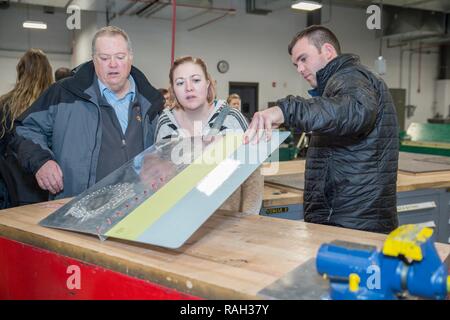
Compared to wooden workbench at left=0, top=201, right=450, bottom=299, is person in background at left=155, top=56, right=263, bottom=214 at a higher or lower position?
higher

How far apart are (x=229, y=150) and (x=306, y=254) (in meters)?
0.34

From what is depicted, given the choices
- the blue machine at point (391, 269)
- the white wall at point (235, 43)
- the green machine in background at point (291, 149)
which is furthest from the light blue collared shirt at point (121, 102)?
the white wall at point (235, 43)

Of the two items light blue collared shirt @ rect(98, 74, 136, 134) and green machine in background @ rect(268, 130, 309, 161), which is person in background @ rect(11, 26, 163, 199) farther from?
green machine in background @ rect(268, 130, 309, 161)

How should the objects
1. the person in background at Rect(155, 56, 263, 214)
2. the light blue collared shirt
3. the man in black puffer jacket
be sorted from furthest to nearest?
the light blue collared shirt
the person in background at Rect(155, 56, 263, 214)
the man in black puffer jacket

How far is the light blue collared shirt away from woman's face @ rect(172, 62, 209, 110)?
0.82 ft

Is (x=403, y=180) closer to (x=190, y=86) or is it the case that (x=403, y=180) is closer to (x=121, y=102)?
(x=190, y=86)

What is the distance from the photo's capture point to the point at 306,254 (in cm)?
98

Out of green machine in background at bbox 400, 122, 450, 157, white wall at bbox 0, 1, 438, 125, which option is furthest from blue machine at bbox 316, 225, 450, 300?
white wall at bbox 0, 1, 438, 125

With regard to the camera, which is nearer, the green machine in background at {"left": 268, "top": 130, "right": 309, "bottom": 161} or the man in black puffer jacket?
the man in black puffer jacket

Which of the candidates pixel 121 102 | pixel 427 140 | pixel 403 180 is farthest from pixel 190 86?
pixel 427 140

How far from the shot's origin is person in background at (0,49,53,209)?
2.34 meters

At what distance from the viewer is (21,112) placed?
7.80 feet

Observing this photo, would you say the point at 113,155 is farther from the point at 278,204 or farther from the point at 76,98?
the point at 278,204
